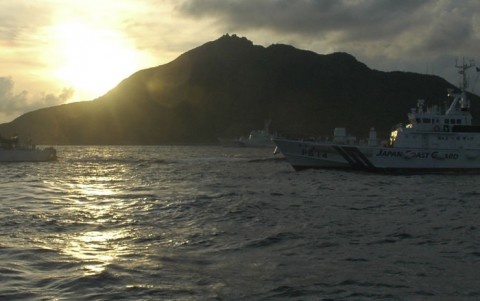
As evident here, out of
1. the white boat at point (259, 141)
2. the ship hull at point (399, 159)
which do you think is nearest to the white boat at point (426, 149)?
the ship hull at point (399, 159)

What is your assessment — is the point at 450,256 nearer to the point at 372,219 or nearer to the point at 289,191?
the point at 372,219

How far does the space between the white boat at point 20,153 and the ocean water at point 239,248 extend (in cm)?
4781

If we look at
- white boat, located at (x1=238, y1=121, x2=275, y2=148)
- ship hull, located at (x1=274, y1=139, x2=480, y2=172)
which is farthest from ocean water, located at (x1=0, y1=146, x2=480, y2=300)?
white boat, located at (x1=238, y1=121, x2=275, y2=148)

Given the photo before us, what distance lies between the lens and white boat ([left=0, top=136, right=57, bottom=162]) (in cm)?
7062

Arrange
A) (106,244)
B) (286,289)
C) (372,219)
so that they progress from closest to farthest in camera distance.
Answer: (286,289), (106,244), (372,219)

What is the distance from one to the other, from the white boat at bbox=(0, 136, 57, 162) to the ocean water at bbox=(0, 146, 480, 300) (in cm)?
4781

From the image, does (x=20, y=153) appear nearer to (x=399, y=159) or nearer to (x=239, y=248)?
(x=399, y=159)

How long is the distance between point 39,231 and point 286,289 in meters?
8.98

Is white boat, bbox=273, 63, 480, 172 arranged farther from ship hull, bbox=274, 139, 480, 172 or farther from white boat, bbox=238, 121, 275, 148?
white boat, bbox=238, 121, 275, 148

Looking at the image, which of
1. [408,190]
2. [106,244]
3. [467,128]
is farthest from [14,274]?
[467,128]

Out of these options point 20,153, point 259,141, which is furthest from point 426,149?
point 259,141

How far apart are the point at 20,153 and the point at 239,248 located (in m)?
63.6

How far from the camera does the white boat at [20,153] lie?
70625 millimetres

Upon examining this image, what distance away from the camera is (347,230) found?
16953 millimetres
